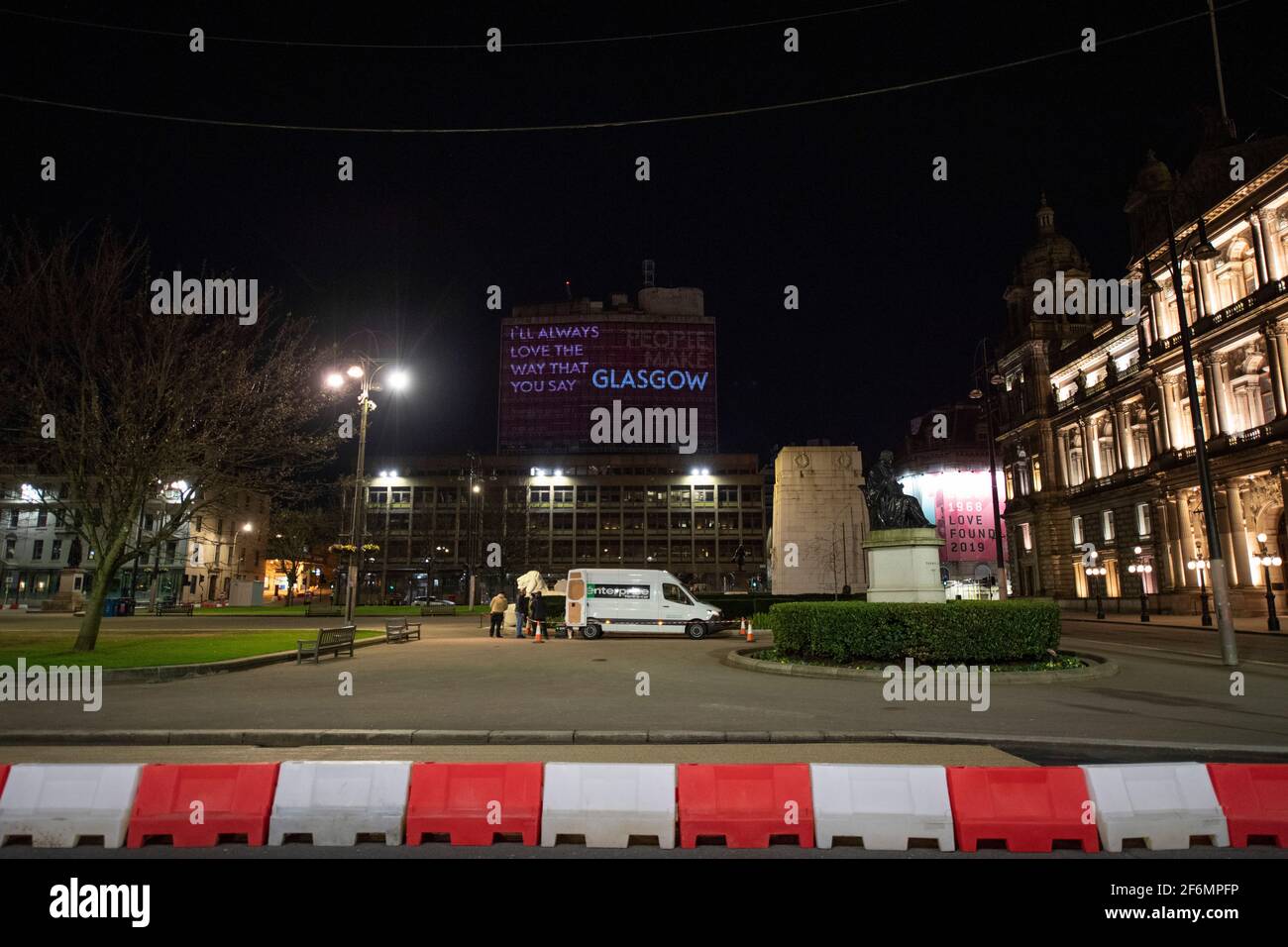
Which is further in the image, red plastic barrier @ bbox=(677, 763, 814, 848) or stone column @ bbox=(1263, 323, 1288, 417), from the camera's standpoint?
stone column @ bbox=(1263, 323, 1288, 417)

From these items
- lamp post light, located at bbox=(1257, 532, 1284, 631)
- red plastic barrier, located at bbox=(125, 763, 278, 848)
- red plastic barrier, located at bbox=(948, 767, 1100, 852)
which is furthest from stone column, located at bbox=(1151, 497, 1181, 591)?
red plastic barrier, located at bbox=(125, 763, 278, 848)

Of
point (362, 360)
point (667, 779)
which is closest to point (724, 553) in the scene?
point (362, 360)

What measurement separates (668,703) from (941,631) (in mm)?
5486

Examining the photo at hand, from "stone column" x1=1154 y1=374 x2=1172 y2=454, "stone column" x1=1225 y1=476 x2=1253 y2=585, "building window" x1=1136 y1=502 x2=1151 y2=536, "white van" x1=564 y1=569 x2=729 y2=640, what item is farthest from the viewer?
"building window" x1=1136 y1=502 x2=1151 y2=536

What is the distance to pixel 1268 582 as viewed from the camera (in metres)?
29.4

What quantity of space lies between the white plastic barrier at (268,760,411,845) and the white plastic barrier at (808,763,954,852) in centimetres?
290

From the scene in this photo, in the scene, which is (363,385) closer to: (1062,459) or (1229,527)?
(1229,527)

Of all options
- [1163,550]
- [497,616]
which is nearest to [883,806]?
[497,616]

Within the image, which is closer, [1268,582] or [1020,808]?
[1020,808]

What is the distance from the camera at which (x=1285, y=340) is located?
38.6m

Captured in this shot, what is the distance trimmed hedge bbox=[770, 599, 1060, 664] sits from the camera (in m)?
13.2

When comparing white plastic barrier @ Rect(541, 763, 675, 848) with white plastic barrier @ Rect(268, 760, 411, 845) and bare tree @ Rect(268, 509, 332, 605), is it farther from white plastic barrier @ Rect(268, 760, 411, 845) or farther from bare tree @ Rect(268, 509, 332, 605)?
bare tree @ Rect(268, 509, 332, 605)

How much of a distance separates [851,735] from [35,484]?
19.6 meters

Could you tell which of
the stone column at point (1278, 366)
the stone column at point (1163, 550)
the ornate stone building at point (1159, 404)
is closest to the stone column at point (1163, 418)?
the ornate stone building at point (1159, 404)
